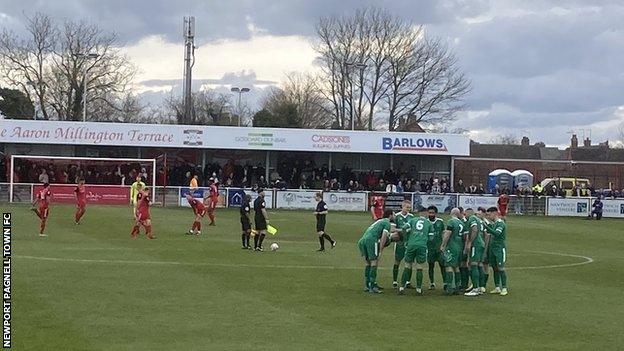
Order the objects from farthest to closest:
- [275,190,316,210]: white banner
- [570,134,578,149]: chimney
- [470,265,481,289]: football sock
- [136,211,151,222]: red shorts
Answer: [570,134,578,149]: chimney
[275,190,316,210]: white banner
[136,211,151,222]: red shorts
[470,265,481,289]: football sock

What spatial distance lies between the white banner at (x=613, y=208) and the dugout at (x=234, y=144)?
10.4 m

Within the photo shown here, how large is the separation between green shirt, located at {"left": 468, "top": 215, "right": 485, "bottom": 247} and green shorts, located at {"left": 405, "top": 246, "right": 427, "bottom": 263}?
125 centimetres

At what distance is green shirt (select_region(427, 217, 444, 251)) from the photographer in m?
18.9

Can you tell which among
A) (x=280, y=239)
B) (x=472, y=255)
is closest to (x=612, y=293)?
(x=472, y=255)

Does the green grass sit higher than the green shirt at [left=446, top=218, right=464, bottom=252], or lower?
lower

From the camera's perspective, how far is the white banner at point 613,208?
56.4 meters

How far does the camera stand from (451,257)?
19000 mm

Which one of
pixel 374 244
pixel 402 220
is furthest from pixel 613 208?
pixel 374 244

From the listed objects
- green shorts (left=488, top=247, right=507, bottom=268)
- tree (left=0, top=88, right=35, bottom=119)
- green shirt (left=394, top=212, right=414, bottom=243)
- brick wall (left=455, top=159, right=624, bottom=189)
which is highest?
tree (left=0, top=88, right=35, bottom=119)

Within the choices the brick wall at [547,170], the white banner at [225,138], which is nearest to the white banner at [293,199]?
the white banner at [225,138]

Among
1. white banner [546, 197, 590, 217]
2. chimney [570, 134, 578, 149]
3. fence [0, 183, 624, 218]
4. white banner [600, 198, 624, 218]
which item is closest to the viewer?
fence [0, 183, 624, 218]

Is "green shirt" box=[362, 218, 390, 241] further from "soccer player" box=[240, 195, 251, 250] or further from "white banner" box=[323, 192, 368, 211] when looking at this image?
"white banner" box=[323, 192, 368, 211]

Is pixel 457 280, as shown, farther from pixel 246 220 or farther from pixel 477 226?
pixel 246 220

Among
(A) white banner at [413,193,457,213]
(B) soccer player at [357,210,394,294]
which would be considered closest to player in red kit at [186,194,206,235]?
(B) soccer player at [357,210,394,294]
